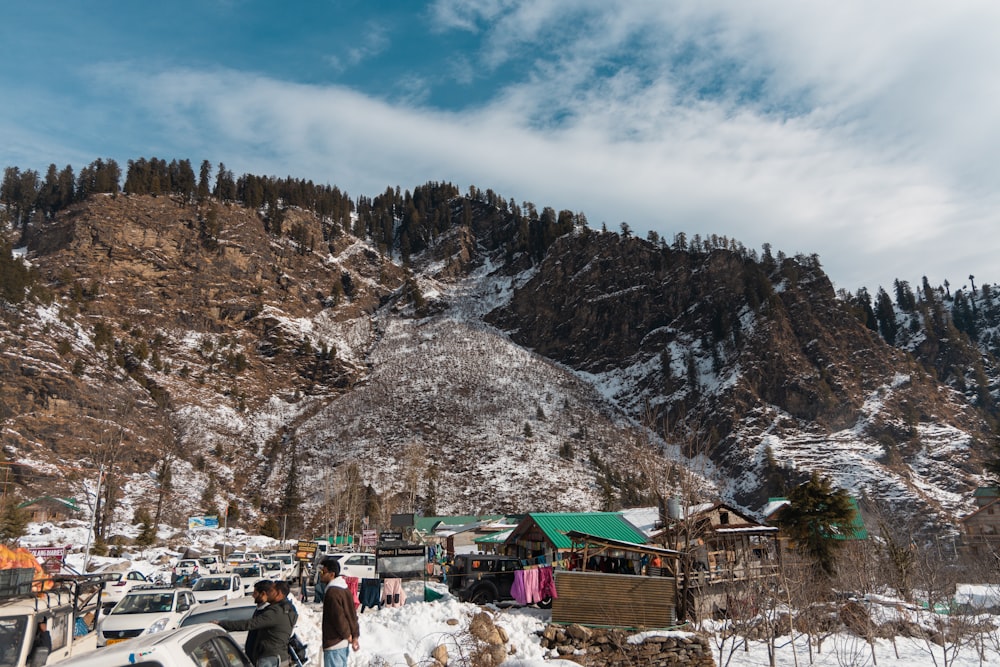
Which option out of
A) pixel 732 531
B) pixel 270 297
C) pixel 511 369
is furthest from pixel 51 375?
pixel 732 531

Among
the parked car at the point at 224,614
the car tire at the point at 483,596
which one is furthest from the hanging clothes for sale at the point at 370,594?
the parked car at the point at 224,614

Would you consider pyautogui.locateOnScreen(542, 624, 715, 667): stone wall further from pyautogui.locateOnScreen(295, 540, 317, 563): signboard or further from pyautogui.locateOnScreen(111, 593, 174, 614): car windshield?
pyautogui.locateOnScreen(295, 540, 317, 563): signboard

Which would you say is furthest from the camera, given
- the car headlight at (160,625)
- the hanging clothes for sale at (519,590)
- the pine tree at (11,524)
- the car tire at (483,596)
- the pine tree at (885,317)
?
the pine tree at (885,317)

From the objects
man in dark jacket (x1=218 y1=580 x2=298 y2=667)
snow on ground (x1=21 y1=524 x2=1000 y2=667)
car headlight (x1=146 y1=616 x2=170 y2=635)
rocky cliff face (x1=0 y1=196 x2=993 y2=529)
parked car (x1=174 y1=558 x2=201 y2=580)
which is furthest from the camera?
rocky cliff face (x1=0 y1=196 x2=993 y2=529)

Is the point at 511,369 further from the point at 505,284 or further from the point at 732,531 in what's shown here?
the point at 732,531

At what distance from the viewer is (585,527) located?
33.7m

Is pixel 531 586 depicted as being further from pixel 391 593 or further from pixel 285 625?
pixel 285 625

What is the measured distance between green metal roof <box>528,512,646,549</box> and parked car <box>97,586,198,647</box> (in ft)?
62.8

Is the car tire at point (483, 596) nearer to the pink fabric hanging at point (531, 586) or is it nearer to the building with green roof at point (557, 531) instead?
the pink fabric hanging at point (531, 586)

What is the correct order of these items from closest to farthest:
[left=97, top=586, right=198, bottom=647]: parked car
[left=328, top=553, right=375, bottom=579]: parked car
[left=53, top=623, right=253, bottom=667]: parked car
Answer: [left=53, top=623, right=253, bottom=667]: parked car < [left=97, top=586, right=198, bottom=647]: parked car < [left=328, top=553, right=375, bottom=579]: parked car

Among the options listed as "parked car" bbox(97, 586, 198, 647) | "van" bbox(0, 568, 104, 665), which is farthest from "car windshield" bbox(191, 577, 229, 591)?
"van" bbox(0, 568, 104, 665)

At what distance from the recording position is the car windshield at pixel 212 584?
889 inches

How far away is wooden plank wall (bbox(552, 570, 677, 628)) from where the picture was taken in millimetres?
18344

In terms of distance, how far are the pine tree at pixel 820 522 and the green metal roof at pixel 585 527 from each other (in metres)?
8.81
